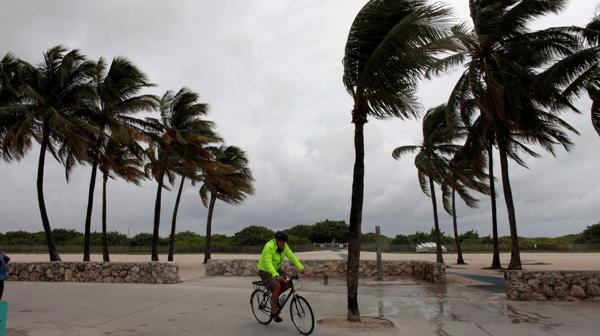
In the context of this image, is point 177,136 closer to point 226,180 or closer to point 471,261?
point 226,180

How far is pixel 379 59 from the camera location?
324 inches

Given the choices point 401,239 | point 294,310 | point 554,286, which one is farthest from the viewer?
point 401,239

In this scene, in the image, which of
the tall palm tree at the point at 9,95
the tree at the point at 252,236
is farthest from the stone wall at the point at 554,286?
the tree at the point at 252,236

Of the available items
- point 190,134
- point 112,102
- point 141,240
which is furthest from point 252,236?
point 112,102

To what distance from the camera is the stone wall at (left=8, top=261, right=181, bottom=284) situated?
1485 centimetres

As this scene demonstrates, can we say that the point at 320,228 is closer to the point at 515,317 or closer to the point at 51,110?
the point at 51,110

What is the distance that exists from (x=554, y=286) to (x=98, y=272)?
44.3 ft

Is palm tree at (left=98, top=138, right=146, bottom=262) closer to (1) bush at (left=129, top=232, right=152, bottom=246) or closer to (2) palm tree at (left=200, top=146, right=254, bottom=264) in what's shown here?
(2) palm tree at (left=200, top=146, right=254, bottom=264)

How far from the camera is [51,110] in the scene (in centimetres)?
1759

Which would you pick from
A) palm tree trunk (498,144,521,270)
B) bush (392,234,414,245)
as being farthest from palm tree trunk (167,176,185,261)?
bush (392,234,414,245)

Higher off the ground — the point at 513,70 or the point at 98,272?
the point at 513,70

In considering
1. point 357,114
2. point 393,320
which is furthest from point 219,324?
point 357,114

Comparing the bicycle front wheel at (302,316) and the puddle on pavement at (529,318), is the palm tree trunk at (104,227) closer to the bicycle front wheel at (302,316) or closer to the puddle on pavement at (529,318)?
the bicycle front wheel at (302,316)

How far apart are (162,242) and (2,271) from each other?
49.5 meters
